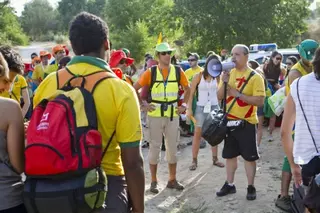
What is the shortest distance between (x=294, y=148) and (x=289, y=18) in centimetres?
2627

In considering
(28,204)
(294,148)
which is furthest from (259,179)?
(28,204)

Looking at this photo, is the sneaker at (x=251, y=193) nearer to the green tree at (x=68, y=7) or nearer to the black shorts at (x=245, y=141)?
the black shorts at (x=245, y=141)

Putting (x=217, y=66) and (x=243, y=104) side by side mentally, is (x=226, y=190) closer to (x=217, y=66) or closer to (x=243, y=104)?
(x=243, y=104)

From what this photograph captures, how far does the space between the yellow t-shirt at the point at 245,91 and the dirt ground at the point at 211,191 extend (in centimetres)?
99

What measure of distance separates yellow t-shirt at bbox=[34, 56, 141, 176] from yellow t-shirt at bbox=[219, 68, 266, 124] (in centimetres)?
296

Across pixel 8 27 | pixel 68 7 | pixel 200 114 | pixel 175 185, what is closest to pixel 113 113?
pixel 175 185

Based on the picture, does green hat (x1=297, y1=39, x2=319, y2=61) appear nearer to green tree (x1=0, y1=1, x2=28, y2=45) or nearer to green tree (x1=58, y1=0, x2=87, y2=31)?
green tree (x1=0, y1=1, x2=28, y2=45)

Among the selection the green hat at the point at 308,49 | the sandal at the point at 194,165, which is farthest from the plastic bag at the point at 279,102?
the sandal at the point at 194,165

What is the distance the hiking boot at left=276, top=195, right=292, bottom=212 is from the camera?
4.87 m

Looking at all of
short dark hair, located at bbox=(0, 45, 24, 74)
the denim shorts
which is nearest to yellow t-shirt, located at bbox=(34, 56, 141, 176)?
short dark hair, located at bbox=(0, 45, 24, 74)

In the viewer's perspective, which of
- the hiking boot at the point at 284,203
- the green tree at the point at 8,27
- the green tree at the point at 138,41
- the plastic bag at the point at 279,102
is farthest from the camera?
the green tree at the point at 8,27

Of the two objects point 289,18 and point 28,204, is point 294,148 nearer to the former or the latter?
point 28,204

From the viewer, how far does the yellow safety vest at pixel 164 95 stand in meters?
5.82

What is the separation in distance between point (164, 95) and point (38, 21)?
6818cm
